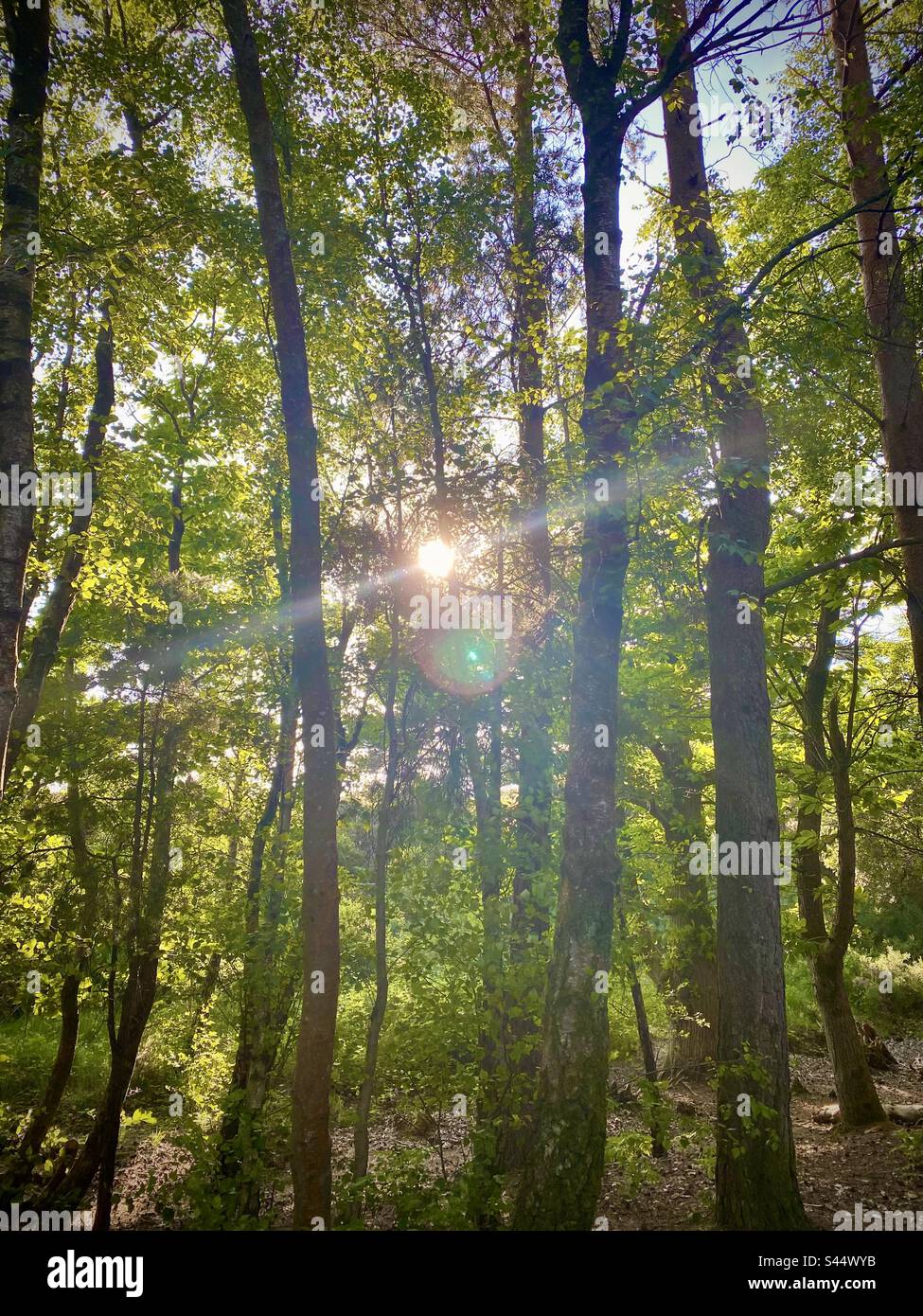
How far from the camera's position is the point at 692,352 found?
4.76 m

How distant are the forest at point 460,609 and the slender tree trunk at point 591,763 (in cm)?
3

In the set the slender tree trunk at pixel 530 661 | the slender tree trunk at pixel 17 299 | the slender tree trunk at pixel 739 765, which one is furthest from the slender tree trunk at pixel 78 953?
the slender tree trunk at pixel 739 765

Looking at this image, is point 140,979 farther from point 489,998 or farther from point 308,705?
point 489,998

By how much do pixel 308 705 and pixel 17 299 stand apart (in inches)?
164

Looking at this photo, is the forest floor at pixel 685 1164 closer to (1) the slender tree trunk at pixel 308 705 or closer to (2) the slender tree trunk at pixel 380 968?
(2) the slender tree trunk at pixel 380 968

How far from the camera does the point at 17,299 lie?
18.1 feet

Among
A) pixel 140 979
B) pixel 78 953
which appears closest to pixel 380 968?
pixel 140 979

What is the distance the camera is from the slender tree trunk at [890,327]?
6535mm

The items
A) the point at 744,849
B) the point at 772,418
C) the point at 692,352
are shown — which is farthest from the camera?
the point at 772,418

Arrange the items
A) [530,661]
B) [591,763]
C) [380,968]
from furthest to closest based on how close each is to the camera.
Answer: [530,661]
[380,968]
[591,763]

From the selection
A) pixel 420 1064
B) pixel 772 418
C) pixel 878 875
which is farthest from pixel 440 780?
pixel 878 875

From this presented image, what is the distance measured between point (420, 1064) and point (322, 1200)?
1200 mm
